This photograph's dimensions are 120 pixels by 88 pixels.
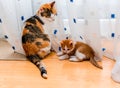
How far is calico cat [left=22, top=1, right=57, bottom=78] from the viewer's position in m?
1.78

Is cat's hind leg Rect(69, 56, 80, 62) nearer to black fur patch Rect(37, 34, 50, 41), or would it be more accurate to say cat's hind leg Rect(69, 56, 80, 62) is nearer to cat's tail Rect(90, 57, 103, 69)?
cat's tail Rect(90, 57, 103, 69)

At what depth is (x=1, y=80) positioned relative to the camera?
1564 mm

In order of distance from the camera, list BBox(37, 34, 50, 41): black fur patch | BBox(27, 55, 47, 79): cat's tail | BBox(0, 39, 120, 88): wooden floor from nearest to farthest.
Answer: BBox(0, 39, 120, 88): wooden floor
BBox(27, 55, 47, 79): cat's tail
BBox(37, 34, 50, 41): black fur patch

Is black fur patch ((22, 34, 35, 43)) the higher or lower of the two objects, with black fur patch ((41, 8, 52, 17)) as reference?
lower

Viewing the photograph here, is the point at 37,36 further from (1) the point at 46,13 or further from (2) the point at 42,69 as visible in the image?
(2) the point at 42,69

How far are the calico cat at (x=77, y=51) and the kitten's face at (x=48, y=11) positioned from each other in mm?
252

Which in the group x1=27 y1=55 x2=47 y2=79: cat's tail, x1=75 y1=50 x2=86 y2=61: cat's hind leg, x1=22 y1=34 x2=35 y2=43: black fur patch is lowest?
x1=27 y1=55 x2=47 y2=79: cat's tail

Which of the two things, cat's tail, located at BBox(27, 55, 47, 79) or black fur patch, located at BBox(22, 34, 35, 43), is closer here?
cat's tail, located at BBox(27, 55, 47, 79)

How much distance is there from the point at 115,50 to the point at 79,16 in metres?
0.41

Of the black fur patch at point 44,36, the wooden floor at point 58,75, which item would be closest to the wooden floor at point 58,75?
the wooden floor at point 58,75

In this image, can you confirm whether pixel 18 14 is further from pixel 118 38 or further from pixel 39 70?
pixel 118 38

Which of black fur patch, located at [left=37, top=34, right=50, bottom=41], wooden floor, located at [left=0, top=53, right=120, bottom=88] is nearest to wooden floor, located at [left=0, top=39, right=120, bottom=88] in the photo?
wooden floor, located at [left=0, top=53, right=120, bottom=88]

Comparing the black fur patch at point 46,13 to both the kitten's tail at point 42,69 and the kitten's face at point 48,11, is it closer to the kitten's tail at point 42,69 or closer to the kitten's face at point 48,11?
the kitten's face at point 48,11

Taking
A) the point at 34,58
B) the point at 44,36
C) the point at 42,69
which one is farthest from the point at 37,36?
the point at 42,69
